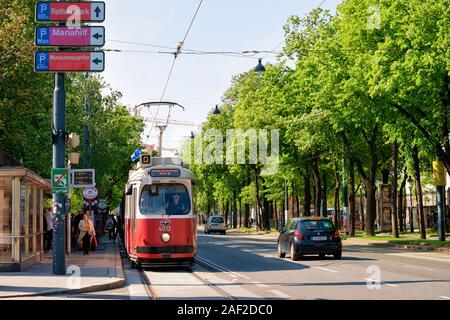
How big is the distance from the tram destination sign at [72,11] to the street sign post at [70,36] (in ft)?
0.77

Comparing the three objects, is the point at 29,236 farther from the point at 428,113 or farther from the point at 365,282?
the point at 428,113

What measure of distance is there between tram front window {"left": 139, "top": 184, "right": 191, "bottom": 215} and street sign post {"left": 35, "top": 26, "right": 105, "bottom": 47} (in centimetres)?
522

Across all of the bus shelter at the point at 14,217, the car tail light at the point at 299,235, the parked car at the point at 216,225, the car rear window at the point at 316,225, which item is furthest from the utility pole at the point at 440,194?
the parked car at the point at 216,225

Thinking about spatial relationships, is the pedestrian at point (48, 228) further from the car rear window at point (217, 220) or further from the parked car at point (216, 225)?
the car rear window at point (217, 220)

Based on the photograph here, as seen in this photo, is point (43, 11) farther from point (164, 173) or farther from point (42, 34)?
point (164, 173)

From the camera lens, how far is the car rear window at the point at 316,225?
26.4 m

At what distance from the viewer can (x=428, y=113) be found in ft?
113

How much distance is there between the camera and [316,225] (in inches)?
1041

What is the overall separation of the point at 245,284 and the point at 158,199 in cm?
590

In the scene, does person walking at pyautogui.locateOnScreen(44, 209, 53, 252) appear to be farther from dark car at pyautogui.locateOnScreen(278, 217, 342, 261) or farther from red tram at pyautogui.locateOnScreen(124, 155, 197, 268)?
dark car at pyautogui.locateOnScreen(278, 217, 342, 261)

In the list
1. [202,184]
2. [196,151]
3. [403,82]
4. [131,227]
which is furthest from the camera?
[202,184]

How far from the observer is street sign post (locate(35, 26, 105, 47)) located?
61.9ft

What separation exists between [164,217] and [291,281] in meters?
5.56
